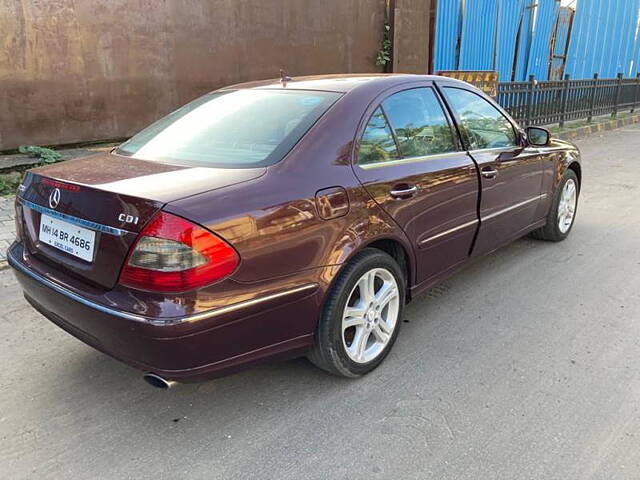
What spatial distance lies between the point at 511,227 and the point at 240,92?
2297 millimetres

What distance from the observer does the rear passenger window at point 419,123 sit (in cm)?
313

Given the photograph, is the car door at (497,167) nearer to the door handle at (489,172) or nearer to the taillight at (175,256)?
the door handle at (489,172)

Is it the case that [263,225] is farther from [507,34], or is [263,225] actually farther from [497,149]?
[507,34]

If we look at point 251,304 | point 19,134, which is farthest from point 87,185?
point 19,134

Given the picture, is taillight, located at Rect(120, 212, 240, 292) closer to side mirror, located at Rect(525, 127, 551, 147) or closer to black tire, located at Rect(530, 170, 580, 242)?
side mirror, located at Rect(525, 127, 551, 147)

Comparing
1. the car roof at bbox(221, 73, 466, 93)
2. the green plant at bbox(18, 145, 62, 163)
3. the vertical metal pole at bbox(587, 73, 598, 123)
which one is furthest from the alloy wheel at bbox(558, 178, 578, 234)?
the vertical metal pole at bbox(587, 73, 598, 123)

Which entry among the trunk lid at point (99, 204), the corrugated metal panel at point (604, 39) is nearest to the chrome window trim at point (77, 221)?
the trunk lid at point (99, 204)

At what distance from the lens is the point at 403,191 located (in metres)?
2.97

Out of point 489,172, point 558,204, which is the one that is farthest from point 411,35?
point 489,172

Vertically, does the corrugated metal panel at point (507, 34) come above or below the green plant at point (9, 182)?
above

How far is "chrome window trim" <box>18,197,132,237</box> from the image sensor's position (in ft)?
7.20

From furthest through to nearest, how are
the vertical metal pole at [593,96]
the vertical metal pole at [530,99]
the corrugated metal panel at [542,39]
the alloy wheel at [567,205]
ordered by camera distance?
the corrugated metal panel at [542,39] < the vertical metal pole at [593,96] < the vertical metal pole at [530,99] < the alloy wheel at [567,205]

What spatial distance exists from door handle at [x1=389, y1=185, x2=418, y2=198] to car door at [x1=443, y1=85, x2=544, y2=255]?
0.81 metres

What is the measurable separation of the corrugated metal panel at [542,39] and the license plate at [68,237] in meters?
15.3
